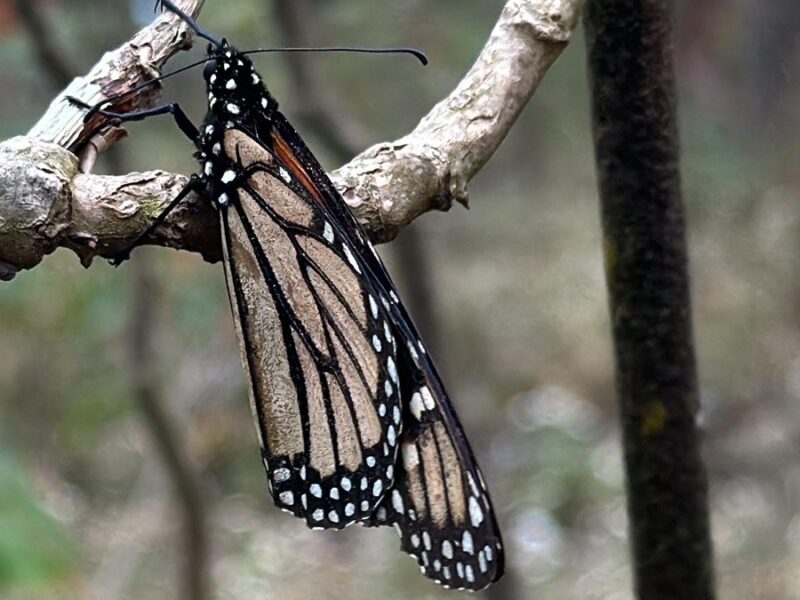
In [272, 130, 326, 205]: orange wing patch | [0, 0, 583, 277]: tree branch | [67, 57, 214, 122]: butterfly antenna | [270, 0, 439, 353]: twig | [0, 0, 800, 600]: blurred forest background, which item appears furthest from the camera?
[0, 0, 800, 600]: blurred forest background

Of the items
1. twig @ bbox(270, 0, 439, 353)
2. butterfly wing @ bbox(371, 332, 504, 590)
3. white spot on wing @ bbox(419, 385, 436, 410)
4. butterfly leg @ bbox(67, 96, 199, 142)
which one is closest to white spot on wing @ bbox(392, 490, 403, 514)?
butterfly wing @ bbox(371, 332, 504, 590)

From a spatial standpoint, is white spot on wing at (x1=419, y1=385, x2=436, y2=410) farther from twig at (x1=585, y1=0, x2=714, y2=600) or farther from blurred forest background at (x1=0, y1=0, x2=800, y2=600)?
blurred forest background at (x1=0, y1=0, x2=800, y2=600)

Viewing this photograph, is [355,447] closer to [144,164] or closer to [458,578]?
[458,578]

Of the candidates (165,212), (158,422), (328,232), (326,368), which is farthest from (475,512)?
(158,422)

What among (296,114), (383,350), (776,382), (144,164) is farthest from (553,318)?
(383,350)

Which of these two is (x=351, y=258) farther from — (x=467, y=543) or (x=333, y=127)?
(x=333, y=127)

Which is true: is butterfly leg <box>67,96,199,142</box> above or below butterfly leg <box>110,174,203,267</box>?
above
